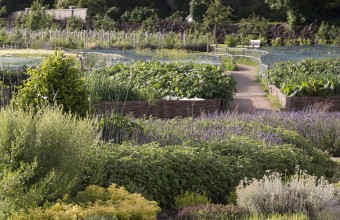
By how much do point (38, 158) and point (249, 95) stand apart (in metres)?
13.5

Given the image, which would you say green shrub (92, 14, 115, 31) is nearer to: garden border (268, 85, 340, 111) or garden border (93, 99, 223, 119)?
garden border (268, 85, 340, 111)

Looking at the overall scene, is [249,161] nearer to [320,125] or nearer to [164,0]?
[320,125]

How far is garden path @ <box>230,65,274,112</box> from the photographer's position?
16.6m

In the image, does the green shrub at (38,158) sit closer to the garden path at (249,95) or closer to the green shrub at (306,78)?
the garden path at (249,95)

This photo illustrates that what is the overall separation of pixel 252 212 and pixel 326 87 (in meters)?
10.3

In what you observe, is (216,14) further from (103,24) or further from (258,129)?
(258,129)

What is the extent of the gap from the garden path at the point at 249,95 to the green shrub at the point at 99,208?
7012mm

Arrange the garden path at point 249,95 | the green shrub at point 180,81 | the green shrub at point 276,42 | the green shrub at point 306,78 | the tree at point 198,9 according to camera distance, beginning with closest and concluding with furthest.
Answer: the green shrub at point 180,81 → the green shrub at point 306,78 → the garden path at point 249,95 → the green shrub at point 276,42 → the tree at point 198,9

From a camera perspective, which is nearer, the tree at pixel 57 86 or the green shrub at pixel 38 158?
the green shrub at pixel 38 158

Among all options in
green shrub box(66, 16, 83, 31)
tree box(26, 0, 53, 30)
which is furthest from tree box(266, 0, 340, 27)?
tree box(26, 0, 53, 30)

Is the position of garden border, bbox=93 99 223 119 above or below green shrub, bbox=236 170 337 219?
below

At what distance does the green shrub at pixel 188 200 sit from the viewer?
→ 7.08 m

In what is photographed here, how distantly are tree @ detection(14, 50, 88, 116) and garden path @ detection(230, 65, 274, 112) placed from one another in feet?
14.6

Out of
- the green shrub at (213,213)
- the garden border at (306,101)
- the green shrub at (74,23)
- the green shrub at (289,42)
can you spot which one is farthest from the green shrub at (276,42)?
the green shrub at (213,213)
